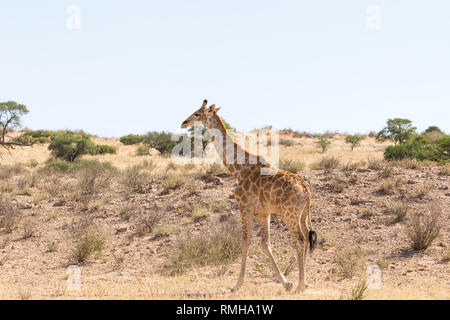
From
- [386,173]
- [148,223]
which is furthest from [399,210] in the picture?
[148,223]

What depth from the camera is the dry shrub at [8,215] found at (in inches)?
605

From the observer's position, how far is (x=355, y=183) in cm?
1661

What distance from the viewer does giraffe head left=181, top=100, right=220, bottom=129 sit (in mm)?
9954

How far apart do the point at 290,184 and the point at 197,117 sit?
8.21ft

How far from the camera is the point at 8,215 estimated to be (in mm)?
15633

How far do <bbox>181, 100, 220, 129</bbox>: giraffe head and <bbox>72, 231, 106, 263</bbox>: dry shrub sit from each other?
5.34 meters

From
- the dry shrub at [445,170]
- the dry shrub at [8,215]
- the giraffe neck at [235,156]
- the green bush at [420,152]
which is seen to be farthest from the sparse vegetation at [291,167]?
the dry shrub at [8,215]

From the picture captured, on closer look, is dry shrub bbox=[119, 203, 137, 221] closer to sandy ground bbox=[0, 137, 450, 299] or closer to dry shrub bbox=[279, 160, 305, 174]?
sandy ground bbox=[0, 137, 450, 299]

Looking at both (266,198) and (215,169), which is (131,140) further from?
(266,198)

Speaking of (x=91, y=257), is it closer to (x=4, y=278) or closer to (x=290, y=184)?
(x=4, y=278)

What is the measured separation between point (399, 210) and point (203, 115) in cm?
753

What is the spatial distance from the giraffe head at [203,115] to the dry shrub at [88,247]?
5.34 metres

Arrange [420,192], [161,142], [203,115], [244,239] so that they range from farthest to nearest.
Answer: [161,142]
[420,192]
[203,115]
[244,239]

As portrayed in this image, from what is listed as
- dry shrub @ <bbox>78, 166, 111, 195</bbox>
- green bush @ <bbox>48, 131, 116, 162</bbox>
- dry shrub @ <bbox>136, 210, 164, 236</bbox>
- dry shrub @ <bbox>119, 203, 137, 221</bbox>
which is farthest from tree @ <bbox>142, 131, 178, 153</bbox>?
dry shrub @ <bbox>136, 210, 164, 236</bbox>
